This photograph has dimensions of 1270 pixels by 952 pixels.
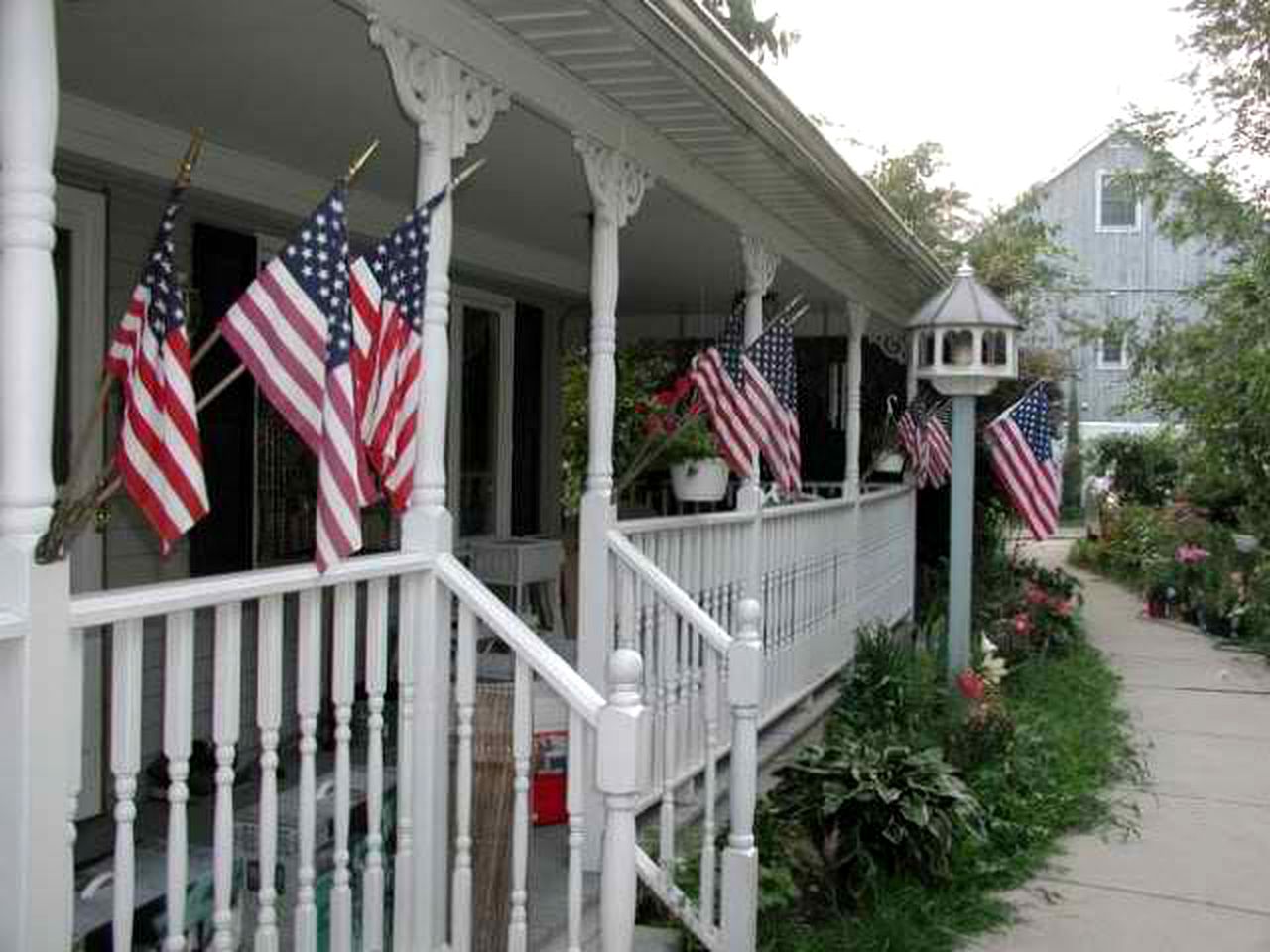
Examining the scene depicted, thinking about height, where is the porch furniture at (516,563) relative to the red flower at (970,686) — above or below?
above

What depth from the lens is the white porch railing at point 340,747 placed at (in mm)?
2447

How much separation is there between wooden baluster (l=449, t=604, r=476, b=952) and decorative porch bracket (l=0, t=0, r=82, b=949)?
→ 43.9 inches

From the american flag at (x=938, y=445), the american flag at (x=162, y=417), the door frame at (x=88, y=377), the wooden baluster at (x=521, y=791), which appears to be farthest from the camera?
the american flag at (x=938, y=445)

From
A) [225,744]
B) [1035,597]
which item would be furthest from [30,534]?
[1035,597]

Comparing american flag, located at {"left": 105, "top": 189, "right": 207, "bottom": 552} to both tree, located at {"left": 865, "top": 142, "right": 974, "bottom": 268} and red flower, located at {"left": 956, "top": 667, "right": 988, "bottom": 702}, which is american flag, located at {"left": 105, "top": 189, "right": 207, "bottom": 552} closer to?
red flower, located at {"left": 956, "top": 667, "right": 988, "bottom": 702}

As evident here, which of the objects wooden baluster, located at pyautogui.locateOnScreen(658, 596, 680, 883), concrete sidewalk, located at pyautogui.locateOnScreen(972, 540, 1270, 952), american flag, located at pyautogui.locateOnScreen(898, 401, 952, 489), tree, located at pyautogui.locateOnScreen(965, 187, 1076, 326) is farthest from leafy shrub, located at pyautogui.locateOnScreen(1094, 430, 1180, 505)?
wooden baluster, located at pyautogui.locateOnScreen(658, 596, 680, 883)

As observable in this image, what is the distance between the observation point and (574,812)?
3080 mm

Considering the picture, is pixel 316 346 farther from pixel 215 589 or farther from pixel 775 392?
pixel 775 392

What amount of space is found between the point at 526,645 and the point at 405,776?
484 millimetres

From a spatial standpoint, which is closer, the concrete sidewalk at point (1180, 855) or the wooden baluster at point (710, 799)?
the wooden baluster at point (710, 799)

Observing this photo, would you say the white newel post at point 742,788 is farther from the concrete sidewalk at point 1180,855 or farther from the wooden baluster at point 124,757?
the wooden baluster at point 124,757

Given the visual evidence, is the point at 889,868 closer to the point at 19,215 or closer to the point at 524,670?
the point at 524,670

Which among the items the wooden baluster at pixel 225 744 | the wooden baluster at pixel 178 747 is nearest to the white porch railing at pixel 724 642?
the wooden baluster at pixel 225 744

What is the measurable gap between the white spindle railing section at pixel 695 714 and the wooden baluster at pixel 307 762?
1.41m
